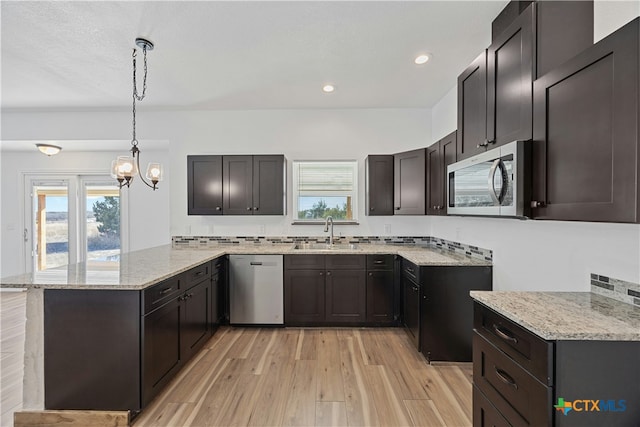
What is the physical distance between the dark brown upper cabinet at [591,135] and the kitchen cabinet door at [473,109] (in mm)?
481

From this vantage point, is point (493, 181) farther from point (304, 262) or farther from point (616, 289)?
point (304, 262)

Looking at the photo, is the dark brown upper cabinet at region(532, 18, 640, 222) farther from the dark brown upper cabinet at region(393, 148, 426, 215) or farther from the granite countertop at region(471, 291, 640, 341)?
the dark brown upper cabinet at region(393, 148, 426, 215)

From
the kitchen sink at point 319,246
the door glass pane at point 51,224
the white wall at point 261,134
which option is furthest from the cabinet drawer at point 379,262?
the door glass pane at point 51,224

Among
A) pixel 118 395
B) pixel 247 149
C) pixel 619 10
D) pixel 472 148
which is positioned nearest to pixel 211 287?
pixel 118 395

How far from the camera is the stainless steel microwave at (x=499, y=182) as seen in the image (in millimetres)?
1496

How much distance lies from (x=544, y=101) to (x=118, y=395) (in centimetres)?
297

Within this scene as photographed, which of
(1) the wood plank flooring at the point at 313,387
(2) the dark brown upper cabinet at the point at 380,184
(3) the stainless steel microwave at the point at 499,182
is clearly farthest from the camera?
(2) the dark brown upper cabinet at the point at 380,184

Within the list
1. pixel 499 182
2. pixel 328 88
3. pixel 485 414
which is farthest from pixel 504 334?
pixel 328 88

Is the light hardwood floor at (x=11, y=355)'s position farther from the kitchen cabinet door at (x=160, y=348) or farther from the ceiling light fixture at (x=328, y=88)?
the ceiling light fixture at (x=328, y=88)

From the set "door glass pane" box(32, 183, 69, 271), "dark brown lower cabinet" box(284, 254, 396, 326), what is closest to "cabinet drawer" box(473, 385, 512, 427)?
"dark brown lower cabinet" box(284, 254, 396, 326)

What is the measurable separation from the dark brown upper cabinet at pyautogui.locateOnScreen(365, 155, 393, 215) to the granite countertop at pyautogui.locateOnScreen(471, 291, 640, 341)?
2.17m

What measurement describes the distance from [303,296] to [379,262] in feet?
3.20

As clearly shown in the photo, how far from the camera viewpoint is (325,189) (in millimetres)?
4133

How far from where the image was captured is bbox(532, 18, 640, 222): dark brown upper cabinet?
1.02m
